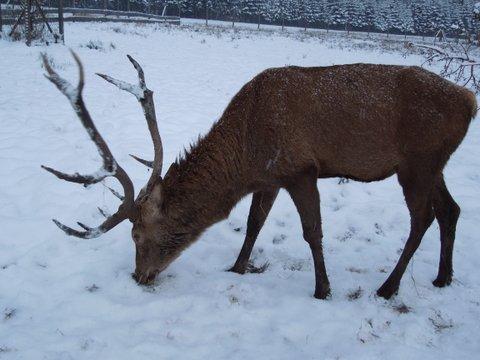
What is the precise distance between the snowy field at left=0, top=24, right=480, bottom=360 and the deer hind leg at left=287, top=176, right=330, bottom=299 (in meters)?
0.16

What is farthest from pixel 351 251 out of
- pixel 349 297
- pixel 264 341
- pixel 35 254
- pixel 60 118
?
pixel 60 118

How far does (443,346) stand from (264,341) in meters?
1.34

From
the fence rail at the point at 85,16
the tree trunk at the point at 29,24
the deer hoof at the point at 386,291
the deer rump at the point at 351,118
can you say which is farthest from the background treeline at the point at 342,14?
the deer hoof at the point at 386,291

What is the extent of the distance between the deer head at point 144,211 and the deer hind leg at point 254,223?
0.68 m

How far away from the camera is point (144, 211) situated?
11.3ft

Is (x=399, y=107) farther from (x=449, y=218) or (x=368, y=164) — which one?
(x=449, y=218)

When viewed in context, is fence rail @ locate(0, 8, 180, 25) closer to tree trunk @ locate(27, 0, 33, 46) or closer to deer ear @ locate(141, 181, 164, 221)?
tree trunk @ locate(27, 0, 33, 46)

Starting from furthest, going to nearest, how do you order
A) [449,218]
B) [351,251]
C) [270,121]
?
[351,251]
[449,218]
[270,121]

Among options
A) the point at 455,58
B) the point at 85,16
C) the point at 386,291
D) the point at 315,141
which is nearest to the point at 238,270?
the point at 386,291

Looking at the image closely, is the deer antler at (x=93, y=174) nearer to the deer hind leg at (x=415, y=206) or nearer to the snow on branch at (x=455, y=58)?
the deer hind leg at (x=415, y=206)

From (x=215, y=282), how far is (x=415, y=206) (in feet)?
6.34

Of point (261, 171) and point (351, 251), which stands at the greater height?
point (261, 171)

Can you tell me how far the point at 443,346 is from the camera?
2.99 meters

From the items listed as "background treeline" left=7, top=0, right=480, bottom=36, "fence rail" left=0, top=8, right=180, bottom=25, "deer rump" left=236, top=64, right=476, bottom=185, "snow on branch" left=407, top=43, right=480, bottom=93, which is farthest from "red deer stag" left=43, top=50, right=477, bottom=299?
"background treeline" left=7, top=0, right=480, bottom=36
